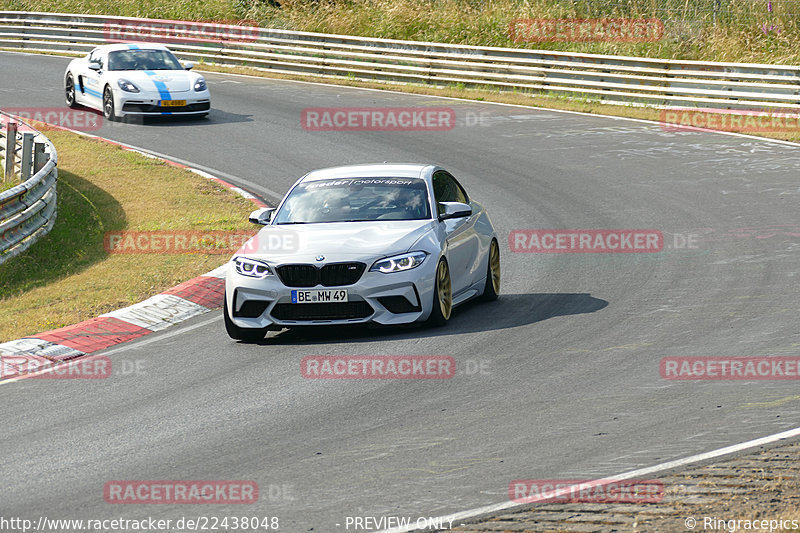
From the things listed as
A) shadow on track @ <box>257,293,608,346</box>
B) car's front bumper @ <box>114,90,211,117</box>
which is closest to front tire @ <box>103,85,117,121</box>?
car's front bumper @ <box>114,90,211,117</box>

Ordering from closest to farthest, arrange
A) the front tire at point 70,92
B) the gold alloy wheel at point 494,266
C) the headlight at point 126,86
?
the gold alloy wheel at point 494,266 < the headlight at point 126,86 < the front tire at point 70,92

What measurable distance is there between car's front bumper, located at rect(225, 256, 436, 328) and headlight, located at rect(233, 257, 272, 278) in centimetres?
6

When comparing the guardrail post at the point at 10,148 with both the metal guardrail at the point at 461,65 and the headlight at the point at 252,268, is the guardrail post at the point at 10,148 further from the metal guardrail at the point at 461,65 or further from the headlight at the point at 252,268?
the metal guardrail at the point at 461,65

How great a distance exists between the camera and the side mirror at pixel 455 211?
11516 mm

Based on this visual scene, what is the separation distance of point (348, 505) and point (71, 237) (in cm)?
1126

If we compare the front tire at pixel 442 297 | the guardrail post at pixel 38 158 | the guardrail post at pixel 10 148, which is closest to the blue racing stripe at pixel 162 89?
the guardrail post at pixel 10 148

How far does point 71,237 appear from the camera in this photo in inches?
656

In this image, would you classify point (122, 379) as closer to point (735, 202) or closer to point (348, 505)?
point (348, 505)

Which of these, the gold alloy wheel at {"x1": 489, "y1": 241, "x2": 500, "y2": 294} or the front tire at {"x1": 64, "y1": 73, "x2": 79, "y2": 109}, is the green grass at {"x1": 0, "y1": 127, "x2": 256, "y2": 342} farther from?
the front tire at {"x1": 64, "y1": 73, "x2": 79, "y2": 109}

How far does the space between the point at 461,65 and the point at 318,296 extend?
67.8 ft

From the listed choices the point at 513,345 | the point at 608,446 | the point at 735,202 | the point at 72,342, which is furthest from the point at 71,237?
the point at 608,446

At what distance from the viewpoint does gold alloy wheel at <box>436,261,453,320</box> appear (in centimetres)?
→ 1086

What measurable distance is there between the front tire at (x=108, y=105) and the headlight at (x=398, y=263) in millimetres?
16641

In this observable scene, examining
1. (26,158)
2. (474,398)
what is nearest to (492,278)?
(474,398)
